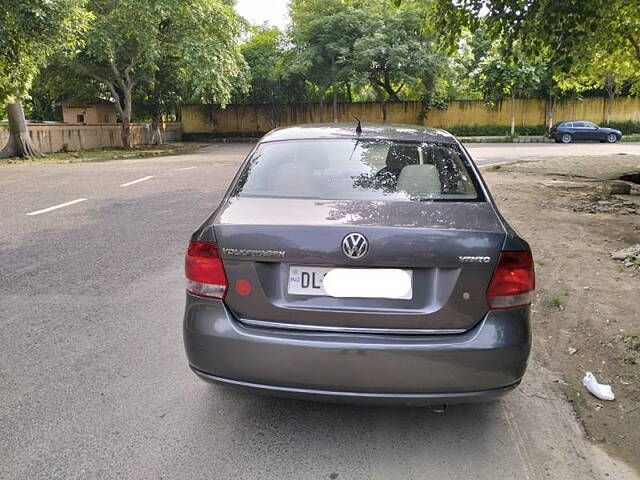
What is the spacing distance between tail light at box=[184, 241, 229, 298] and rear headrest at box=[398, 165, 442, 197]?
1.11 m

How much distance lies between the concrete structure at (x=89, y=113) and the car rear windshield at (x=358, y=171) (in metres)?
38.8

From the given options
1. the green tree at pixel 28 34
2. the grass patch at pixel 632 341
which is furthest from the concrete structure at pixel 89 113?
the grass patch at pixel 632 341

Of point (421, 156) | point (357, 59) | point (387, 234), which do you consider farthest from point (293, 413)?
point (357, 59)

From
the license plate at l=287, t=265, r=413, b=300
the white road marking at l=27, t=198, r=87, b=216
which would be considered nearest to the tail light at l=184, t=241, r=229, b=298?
the license plate at l=287, t=265, r=413, b=300

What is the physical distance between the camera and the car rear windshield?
9.95ft

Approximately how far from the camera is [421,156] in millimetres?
3402

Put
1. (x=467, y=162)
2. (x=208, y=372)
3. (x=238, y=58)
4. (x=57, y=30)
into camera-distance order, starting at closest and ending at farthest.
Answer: (x=208, y=372), (x=467, y=162), (x=57, y=30), (x=238, y=58)

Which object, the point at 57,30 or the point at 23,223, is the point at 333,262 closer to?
the point at 23,223

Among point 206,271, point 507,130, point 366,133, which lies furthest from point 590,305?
point 507,130

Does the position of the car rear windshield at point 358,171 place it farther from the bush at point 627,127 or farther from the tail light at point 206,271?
the bush at point 627,127

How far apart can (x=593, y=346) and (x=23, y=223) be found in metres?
7.70

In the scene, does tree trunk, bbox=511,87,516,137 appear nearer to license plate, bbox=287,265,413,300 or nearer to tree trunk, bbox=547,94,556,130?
tree trunk, bbox=547,94,556,130

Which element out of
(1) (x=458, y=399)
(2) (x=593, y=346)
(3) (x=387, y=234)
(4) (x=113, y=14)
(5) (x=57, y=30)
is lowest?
(2) (x=593, y=346)

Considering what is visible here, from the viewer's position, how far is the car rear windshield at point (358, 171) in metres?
3.03
